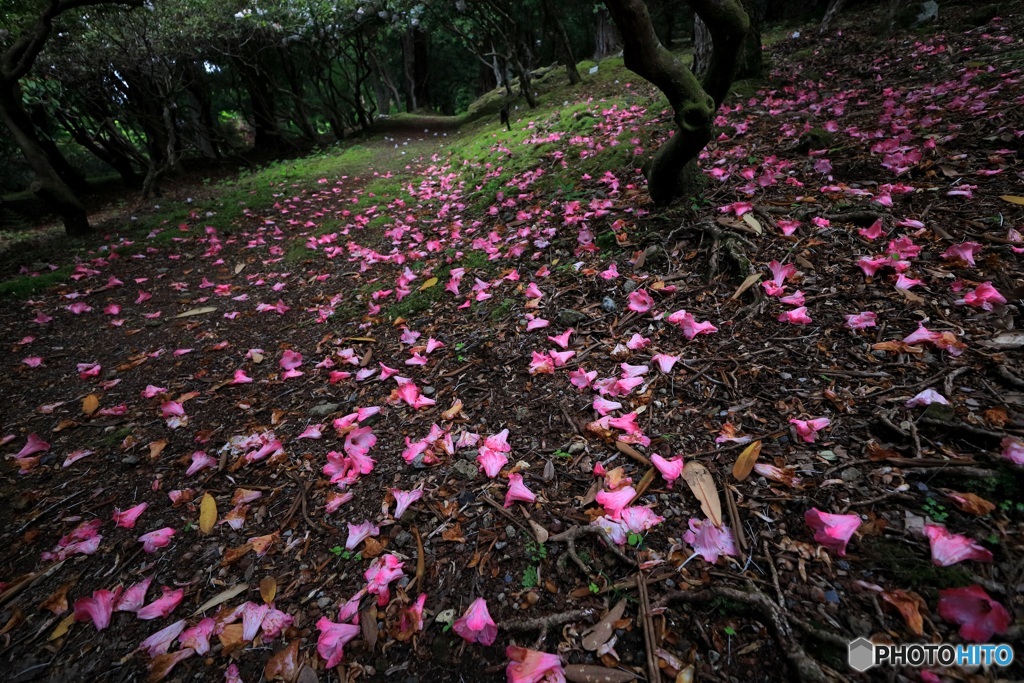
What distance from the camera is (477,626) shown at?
53.1 inches

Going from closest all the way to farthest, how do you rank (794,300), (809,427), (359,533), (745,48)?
(809,427)
(359,533)
(794,300)
(745,48)

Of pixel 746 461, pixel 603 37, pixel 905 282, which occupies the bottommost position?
pixel 746 461

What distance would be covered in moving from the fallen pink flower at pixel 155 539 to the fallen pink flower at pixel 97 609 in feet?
0.75

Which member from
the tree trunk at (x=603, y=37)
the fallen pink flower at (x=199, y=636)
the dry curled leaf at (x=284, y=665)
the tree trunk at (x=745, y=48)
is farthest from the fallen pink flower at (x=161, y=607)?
the tree trunk at (x=603, y=37)

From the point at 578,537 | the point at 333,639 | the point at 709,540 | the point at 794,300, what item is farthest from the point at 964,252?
the point at 333,639

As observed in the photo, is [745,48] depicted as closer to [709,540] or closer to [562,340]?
[562,340]

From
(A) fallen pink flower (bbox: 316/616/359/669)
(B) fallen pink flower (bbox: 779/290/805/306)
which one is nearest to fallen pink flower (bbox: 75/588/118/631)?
(A) fallen pink flower (bbox: 316/616/359/669)

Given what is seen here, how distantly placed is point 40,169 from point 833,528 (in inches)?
345

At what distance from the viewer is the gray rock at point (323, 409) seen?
255 centimetres

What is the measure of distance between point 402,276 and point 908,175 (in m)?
3.98

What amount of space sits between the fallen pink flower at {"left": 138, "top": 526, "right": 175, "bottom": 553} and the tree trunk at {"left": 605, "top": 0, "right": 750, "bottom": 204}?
3.51 meters

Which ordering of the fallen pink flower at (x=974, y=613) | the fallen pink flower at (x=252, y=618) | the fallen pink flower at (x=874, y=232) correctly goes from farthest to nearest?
the fallen pink flower at (x=874, y=232) < the fallen pink flower at (x=252, y=618) < the fallen pink flower at (x=974, y=613)

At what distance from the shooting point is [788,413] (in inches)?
69.1

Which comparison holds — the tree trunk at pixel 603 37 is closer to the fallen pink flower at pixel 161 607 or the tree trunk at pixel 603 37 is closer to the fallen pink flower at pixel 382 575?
the fallen pink flower at pixel 382 575
